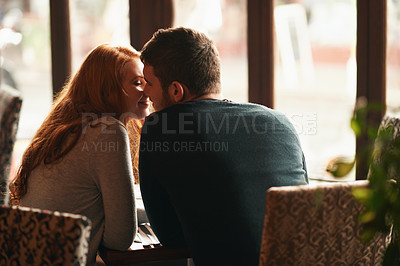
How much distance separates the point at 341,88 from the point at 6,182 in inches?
68.3

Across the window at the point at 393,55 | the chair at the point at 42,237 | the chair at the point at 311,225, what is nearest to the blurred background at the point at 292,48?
the window at the point at 393,55

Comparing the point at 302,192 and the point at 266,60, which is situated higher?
the point at 266,60

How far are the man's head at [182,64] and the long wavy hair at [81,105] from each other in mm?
151

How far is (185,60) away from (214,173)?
16.4 inches

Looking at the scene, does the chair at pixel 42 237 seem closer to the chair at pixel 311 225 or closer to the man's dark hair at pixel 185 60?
the chair at pixel 311 225

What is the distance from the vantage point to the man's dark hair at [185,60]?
1.79 metres

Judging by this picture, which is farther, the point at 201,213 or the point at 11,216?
the point at 201,213

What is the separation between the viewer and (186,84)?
180 centimetres

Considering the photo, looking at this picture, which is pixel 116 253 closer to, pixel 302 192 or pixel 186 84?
pixel 186 84

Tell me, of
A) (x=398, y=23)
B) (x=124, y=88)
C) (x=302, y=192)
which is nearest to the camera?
(x=302, y=192)

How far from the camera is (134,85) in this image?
1962mm

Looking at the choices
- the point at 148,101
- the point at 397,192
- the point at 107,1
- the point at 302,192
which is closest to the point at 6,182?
the point at 148,101

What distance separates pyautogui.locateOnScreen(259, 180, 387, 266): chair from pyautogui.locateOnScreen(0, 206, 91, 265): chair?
1.43 feet

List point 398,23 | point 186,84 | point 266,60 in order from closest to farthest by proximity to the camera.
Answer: point 186,84 < point 398,23 < point 266,60
